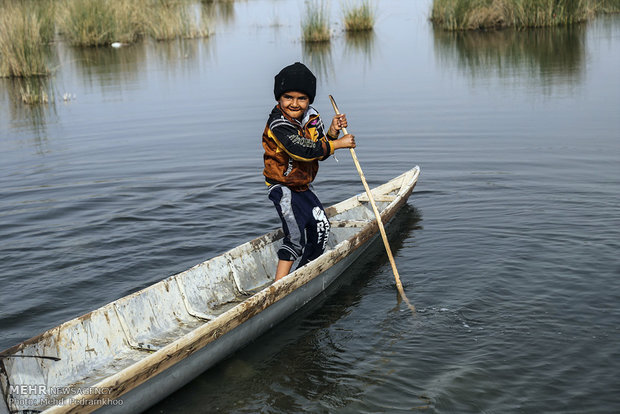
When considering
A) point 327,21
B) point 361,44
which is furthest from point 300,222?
point 327,21

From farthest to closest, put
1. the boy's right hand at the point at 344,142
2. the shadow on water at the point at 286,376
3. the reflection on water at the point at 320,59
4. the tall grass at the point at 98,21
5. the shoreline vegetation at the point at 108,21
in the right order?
the tall grass at the point at 98,21 → the shoreline vegetation at the point at 108,21 → the reflection on water at the point at 320,59 → the boy's right hand at the point at 344,142 → the shadow on water at the point at 286,376

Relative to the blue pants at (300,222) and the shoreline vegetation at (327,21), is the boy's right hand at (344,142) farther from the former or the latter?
the shoreline vegetation at (327,21)

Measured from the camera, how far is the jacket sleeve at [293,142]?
6.10m

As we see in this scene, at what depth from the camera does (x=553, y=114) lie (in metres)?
13.6

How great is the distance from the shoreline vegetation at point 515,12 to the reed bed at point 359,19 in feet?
8.60

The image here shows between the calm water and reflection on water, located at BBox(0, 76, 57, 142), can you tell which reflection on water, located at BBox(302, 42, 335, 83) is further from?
reflection on water, located at BBox(0, 76, 57, 142)

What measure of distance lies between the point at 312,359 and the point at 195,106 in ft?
39.4

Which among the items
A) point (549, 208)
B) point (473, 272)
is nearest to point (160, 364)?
point (473, 272)

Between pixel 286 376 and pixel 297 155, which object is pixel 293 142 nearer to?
pixel 297 155

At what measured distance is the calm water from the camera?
5.27 m

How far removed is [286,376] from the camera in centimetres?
546

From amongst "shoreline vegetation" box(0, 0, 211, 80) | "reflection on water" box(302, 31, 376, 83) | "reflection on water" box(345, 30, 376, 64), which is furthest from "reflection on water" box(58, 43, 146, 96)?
"reflection on water" box(345, 30, 376, 64)

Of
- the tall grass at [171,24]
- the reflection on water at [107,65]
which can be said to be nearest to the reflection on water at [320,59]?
the reflection on water at [107,65]

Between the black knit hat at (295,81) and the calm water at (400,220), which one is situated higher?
the black knit hat at (295,81)
